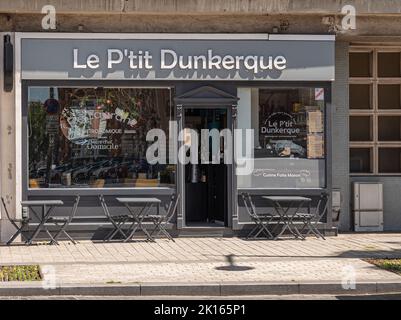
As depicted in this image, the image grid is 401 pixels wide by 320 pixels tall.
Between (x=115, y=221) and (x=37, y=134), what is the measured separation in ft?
7.05

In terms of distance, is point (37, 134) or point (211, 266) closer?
Answer: point (211, 266)

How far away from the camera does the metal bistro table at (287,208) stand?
1434 centimetres

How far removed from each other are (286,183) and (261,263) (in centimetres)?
348

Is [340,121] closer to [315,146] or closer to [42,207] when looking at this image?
[315,146]

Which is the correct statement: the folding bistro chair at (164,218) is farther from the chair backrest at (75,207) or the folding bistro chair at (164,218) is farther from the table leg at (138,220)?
the chair backrest at (75,207)

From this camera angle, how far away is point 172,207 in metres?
14.6

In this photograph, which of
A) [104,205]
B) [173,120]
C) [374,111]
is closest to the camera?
[104,205]

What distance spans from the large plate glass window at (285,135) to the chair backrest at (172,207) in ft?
4.02

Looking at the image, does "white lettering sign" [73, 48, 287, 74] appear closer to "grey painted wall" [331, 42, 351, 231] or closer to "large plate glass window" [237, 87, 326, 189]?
"large plate glass window" [237, 87, 326, 189]

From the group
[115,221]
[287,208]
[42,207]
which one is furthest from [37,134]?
[287,208]

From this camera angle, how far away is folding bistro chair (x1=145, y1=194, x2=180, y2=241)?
14305 millimetres

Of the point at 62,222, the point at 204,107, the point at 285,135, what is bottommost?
the point at 62,222

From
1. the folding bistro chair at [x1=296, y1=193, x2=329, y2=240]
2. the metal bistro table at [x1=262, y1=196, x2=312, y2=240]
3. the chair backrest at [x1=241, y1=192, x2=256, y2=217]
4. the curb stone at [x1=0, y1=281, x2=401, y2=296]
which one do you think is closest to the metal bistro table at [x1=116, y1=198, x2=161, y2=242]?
the chair backrest at [x1=241, y1=192, x2=256, y2=217]

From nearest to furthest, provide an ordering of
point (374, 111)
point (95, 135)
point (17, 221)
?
point (17, 221), point (95, 135), point (374, 111)
